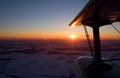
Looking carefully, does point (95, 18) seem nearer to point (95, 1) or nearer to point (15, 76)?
point (95, 1)

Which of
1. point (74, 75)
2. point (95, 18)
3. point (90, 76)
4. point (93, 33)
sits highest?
point (95, 18)

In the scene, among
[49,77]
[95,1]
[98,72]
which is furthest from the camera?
[49,77]

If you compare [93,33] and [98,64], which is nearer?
[98,64]

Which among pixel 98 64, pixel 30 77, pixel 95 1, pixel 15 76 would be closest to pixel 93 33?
pixel 98 64

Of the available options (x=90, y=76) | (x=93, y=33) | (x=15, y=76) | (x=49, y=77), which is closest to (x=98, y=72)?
(x=90, y=76)

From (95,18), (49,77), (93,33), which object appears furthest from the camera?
(49,77)

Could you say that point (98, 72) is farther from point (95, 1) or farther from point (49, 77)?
point (49, 77)

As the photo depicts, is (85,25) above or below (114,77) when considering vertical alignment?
above

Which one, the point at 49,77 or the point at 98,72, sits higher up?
the point at 98,72

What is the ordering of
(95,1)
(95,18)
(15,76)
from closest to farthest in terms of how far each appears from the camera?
(95,1)
(95,18)
(15,76)
